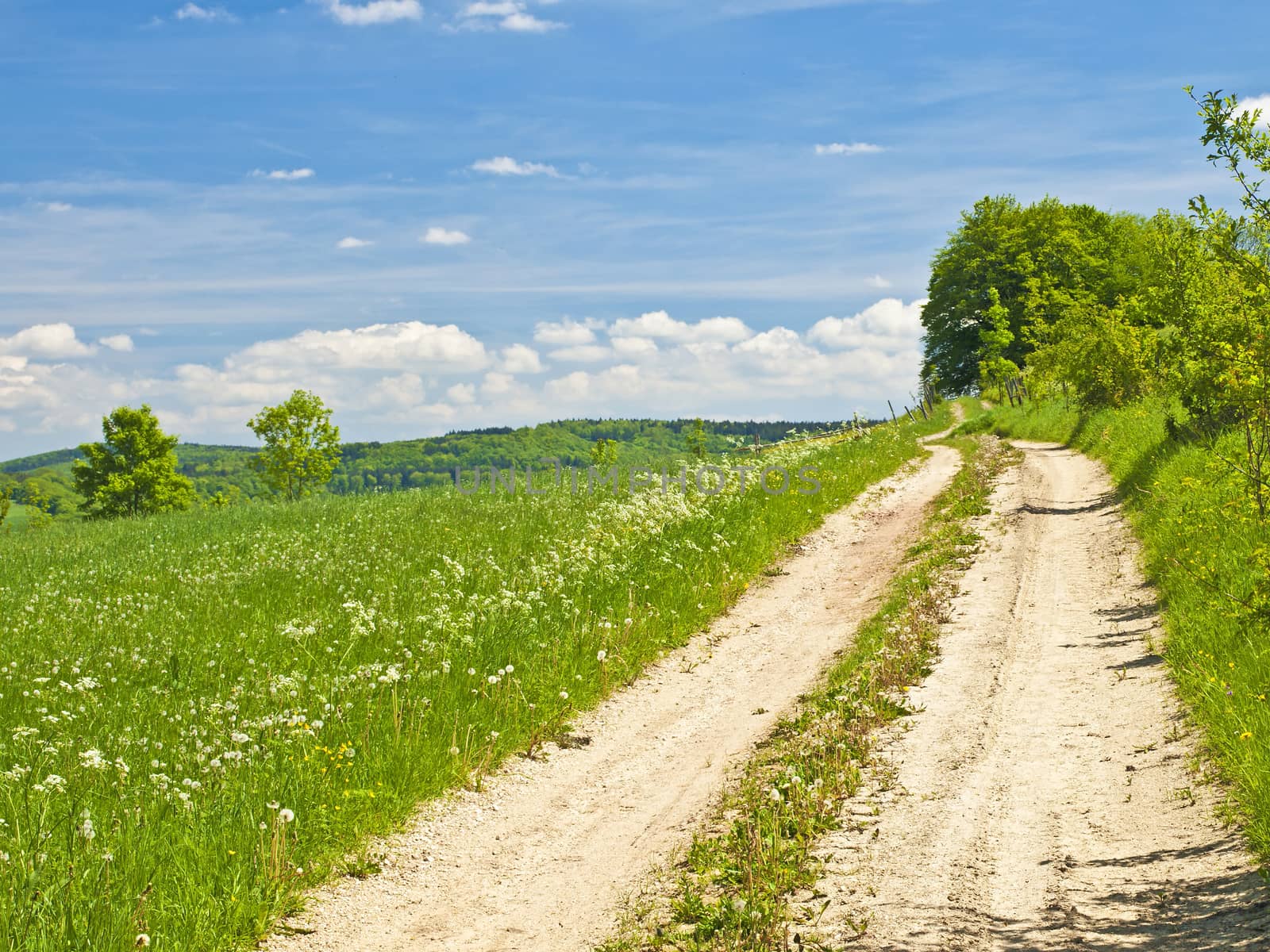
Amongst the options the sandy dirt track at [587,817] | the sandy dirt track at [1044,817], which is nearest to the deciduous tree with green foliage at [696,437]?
the sandy dirt track at [587,817]

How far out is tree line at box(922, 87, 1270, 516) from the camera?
7.93m

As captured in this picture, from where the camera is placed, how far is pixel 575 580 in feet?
43.2

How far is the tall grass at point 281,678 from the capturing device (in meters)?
5.74

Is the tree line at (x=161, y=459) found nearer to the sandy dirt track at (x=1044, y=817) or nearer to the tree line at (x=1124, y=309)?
the tree line at (x=1124, y=309)

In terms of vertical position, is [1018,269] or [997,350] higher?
[1018,269]

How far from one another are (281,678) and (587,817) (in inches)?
118

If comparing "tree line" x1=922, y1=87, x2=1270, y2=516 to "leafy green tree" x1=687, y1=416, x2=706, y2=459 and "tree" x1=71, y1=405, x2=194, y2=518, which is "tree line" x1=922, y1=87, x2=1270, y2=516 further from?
"tree" x1=71, y1=405, x2=194, y2=518

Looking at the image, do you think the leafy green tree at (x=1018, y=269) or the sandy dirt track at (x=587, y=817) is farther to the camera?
the leafy green tree at (x=1018, y=269)

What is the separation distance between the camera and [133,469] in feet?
227

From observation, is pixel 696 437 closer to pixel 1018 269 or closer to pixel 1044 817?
pixel 1018 269

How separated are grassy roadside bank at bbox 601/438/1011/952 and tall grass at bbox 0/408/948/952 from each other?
7.94 ft

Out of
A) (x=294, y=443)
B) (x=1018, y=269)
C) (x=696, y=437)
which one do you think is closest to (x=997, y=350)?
(x=1018, y=269)

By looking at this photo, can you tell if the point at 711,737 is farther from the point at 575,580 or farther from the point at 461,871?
the point at 575,580

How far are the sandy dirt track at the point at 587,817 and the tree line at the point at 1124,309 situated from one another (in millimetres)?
5494
